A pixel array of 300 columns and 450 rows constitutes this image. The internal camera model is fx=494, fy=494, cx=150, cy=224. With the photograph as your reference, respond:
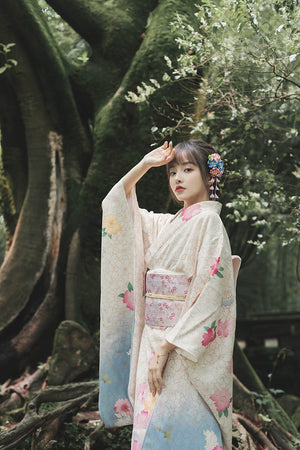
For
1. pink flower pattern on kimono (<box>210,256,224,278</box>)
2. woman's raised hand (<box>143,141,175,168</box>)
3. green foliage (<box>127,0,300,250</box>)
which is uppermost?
green foliage (<box>127,0,300,250</box>)

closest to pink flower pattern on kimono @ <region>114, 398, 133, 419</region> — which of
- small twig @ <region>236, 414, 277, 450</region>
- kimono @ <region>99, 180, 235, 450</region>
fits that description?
kimono @ <region>99, 180, 235, 450</region>

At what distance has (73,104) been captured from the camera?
4582 millimetres

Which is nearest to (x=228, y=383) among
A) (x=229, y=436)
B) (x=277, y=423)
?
(x=229, y=436)

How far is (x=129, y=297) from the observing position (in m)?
2.47

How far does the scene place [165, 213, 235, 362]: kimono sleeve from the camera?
2.10m

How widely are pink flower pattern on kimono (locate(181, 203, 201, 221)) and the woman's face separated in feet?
0.17

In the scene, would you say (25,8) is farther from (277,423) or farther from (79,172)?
(277,423)

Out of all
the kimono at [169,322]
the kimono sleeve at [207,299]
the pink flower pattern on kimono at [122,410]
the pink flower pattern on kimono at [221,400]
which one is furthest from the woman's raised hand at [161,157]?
the pink flower pattern on kimono at [122,410]

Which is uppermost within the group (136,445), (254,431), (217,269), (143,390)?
(217,269)

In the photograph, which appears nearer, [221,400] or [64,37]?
[221,400]

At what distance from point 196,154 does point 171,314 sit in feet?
2.51

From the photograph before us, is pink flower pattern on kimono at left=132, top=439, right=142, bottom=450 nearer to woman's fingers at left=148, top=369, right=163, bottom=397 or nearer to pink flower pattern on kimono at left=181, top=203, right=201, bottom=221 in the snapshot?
woman's fingers at left=148, top=369, right=163, bottom=397

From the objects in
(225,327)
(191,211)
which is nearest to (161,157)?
(191,211)

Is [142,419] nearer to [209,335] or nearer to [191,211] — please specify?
[209,335]
